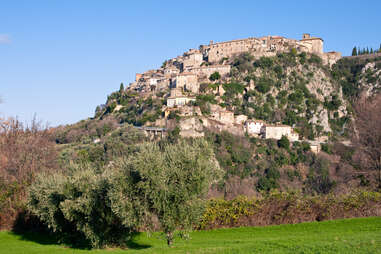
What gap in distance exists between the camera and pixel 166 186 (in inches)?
608

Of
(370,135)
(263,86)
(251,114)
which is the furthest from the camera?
(263,86)

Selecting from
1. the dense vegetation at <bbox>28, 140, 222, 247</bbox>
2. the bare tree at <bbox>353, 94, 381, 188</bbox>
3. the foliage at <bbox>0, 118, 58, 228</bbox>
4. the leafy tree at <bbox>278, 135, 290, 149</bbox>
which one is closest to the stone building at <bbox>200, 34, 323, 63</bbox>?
the leafy tree at <bbox>278, 135, 290, 149</bbox>

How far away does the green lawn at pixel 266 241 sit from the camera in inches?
509

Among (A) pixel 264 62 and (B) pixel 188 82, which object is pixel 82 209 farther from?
(A) pixel 264 62

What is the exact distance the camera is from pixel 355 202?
1966 centimetres

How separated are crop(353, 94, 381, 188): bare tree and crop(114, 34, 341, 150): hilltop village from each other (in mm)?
42641

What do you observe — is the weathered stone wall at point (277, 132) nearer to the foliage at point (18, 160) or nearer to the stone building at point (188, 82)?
the stone building at point (188, 82)

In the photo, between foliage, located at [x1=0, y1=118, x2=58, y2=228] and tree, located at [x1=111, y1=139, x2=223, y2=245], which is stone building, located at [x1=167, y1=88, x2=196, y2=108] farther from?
tree, located at [x1=111, y1=139, x2=223, y2=245]

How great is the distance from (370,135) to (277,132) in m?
52.6

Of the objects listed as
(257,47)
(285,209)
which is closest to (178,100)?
(257,47)

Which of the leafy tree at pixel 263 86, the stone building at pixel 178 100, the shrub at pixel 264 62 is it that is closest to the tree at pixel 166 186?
the stone building at pixel 178 100

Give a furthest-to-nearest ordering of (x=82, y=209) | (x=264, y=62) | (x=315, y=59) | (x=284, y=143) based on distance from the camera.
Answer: (x=315, y=59) < (x=264, y=62) < (x=284, y=143) < (x=82, y=209)

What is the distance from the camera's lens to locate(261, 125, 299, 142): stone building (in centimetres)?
7856

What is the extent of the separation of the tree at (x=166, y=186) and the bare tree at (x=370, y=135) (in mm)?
14789
